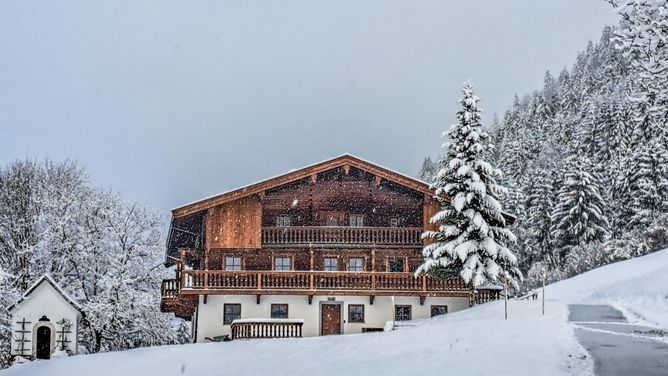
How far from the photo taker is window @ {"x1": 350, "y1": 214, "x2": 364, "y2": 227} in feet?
122

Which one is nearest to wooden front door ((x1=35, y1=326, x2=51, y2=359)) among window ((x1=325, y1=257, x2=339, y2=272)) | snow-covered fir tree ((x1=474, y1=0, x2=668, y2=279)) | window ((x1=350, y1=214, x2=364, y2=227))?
window ((x1=325, y1=257, x2=339, y2=272))

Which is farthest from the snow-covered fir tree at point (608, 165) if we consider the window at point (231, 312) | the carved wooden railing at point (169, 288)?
the carved wooden railing at point (169, 288)

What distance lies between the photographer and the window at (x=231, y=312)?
34.7 metres

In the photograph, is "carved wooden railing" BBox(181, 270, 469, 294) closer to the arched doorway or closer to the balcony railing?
the balcony railing

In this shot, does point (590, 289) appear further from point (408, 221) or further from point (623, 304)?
point (408, 221)

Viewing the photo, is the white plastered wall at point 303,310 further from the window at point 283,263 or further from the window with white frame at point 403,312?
the window at point 283,263

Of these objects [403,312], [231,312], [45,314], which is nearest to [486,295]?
[403,312]

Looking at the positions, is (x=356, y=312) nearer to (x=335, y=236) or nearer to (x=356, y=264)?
(x=356, y=264)

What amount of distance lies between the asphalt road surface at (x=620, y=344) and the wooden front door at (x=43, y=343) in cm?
2357

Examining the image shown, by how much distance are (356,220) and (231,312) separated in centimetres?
754

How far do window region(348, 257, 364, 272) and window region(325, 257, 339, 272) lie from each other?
0.62 metres

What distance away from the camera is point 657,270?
1204 inches

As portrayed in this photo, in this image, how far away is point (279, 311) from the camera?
114 ft

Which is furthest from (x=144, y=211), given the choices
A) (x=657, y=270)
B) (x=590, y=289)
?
(x=657, y=270)
